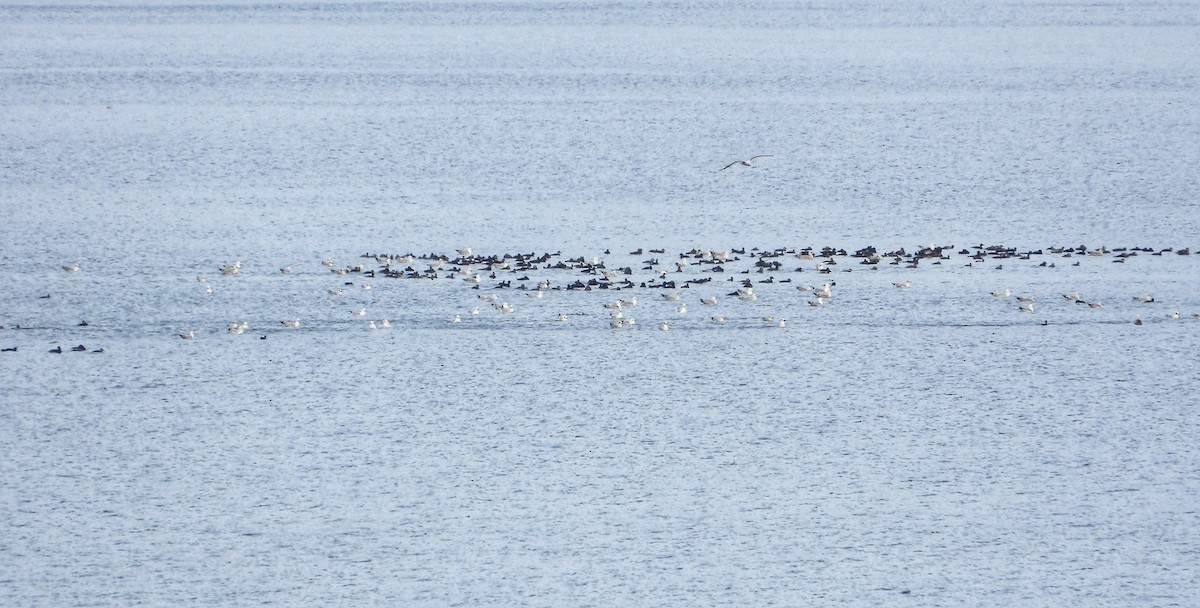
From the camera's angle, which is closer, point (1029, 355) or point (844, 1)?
point (1029, 355)

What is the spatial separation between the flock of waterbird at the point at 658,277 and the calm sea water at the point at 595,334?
0.03 m

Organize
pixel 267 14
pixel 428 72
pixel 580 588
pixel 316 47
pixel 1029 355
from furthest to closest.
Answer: pixel 267 14 < pixel 316 47 < pixel 428 72 < pixel 1029 355 < pixel 580 588

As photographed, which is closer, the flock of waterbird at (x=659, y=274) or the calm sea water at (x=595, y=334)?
the calm sea water at (x=595, y=334)

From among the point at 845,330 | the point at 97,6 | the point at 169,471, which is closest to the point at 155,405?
the point at 169,471

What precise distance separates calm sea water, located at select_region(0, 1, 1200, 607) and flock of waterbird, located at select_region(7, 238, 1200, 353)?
31 mm

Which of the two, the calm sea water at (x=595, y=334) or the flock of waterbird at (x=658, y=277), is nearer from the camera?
the calm sea water at (x=595, y=334)

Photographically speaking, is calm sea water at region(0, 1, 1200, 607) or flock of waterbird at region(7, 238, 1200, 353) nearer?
calm sea water at region(0, 1, 1200, 607)

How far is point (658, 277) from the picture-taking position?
5.95m

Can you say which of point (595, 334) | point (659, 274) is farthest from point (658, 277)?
point (595, 334)

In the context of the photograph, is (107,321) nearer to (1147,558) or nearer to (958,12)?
(1147,558)

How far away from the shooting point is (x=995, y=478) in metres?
4.27

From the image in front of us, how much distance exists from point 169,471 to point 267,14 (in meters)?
7.25

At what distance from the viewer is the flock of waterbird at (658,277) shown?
5.62 m

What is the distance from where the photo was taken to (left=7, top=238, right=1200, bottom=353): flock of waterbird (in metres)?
5.62
